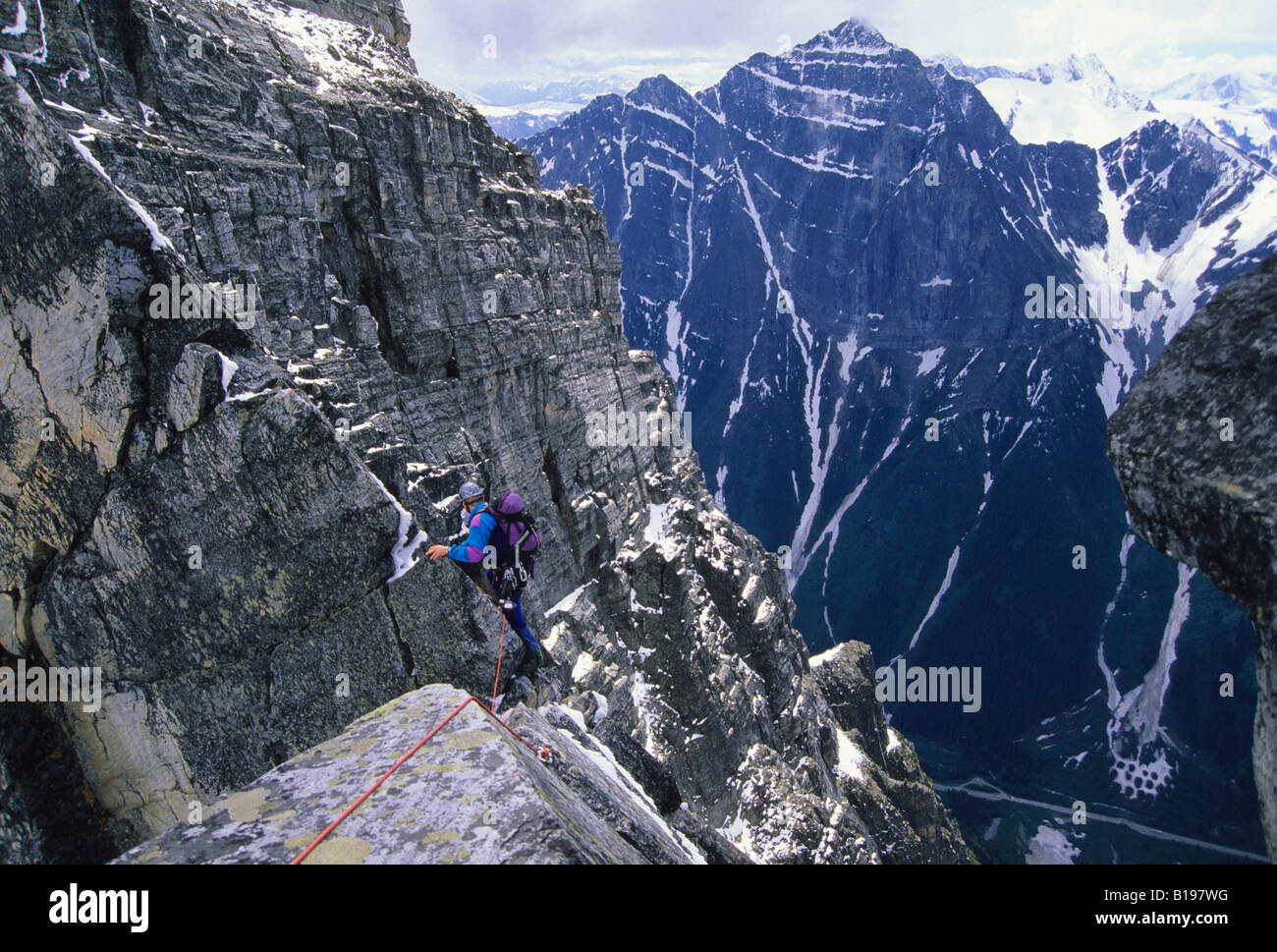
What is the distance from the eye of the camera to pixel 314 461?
11688mm

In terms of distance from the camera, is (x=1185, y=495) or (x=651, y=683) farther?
(x=651, y=683)

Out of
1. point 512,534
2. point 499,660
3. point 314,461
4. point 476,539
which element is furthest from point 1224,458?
point 314,461

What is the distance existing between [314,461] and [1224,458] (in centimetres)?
1157

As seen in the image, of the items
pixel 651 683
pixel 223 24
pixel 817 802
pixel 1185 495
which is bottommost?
pixel 817 802

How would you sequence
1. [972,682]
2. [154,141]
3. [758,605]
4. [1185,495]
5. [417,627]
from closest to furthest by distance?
[1185,495] < [417,627] < [154,141] < [758,605] < [972,682]

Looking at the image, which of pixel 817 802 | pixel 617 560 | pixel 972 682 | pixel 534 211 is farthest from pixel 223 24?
pixel 972 682

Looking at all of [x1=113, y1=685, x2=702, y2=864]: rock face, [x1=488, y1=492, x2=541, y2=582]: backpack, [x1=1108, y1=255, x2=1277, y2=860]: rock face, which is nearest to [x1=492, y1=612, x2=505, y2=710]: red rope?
[x1=488, y1=492, x2=541, y2=582]: backpack

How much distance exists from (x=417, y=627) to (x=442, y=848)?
22.9 ft

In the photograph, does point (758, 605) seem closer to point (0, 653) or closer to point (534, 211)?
point (534, 211)

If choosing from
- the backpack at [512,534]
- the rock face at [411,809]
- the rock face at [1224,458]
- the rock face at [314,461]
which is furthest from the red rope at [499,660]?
the rock face at [1224,458]

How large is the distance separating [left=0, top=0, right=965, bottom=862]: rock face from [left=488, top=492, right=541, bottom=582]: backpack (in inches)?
61.7

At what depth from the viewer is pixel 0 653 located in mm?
11062
